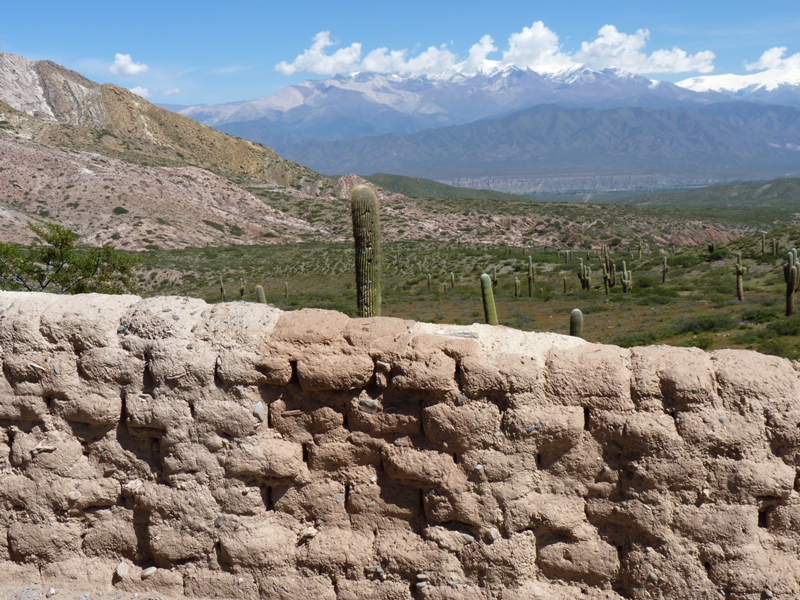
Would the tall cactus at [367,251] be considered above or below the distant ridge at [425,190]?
below

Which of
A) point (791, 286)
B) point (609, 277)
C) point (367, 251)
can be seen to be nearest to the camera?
point (367, 251)

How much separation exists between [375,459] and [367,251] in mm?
4044

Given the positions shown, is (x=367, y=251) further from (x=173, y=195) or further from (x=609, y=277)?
(x=173, y=195)

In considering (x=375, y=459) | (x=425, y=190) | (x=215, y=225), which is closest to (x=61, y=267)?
(x=375, y=459)

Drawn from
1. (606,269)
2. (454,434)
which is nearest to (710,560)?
(454,434)

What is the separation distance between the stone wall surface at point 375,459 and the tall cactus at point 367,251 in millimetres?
3164

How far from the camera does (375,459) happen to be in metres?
5.53

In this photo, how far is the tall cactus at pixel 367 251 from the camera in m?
8.94

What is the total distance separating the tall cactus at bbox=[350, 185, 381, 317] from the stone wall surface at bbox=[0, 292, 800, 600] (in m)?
3.16

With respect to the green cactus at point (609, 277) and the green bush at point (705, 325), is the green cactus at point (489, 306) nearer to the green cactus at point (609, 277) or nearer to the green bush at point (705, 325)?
the green bush at point (705, 325)

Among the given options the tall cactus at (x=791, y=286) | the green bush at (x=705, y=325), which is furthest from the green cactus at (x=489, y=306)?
the tall cactus at (x=791, y=286)

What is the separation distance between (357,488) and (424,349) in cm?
132

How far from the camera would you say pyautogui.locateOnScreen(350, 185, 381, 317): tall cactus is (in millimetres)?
8938

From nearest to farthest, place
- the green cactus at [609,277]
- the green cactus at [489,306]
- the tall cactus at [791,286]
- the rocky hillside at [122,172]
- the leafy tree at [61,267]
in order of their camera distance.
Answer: the green cactus at [489,306]
the leafy tree at [61,267]
the tall cactus at [791,286]
the green cactus at [609,277]
the rocky hillside at [122,172]
